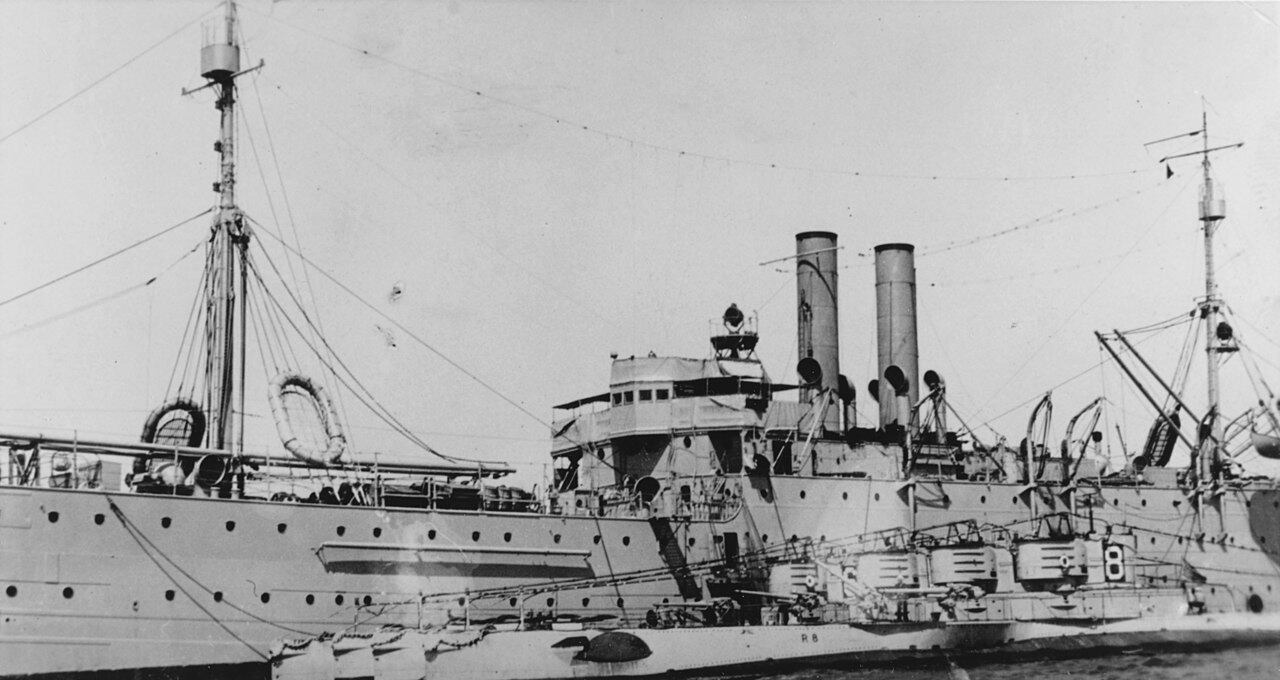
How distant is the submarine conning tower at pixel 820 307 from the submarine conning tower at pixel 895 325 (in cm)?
135

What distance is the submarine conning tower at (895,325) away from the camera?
33188 mm

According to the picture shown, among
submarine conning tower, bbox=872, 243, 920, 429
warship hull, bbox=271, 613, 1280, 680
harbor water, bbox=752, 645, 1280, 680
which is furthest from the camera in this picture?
submarine conning tower, bbox=872, 243, 920, 429

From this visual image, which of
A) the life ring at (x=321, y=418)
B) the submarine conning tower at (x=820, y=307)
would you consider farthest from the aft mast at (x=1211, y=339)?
the life ring at (x=321, y=418)

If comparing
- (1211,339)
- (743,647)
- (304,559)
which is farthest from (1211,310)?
(304,559)

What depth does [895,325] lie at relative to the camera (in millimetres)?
33781

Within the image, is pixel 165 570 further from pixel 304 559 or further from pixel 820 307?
pixel 820 307

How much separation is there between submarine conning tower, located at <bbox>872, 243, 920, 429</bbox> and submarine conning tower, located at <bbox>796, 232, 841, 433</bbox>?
135cm

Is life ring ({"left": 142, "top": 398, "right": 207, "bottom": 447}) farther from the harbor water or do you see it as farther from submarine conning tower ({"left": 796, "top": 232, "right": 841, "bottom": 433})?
submarine conning tower ({"left": 796, "top": 232, "right": 841, "bottom": 433})

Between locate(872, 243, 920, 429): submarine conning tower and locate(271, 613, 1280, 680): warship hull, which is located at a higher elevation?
locate(872, 243, 920, 429): submarine conning tower

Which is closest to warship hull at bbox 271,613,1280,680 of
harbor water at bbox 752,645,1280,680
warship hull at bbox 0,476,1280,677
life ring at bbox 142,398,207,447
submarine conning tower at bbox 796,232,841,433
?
harbor water at bbox 752,645,1280,680

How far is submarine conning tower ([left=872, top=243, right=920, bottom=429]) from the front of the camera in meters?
33.2

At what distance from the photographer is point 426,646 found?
21.9m

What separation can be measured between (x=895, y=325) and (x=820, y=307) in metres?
2.23

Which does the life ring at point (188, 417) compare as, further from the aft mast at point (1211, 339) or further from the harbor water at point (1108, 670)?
the aft mast at point (1211, 339)
